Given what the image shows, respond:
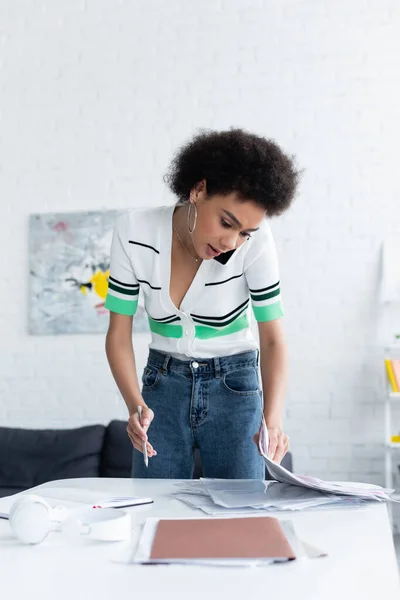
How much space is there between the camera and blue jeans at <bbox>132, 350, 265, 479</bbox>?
169cm

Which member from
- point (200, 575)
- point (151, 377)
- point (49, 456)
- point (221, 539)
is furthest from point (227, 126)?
point (200, 575)

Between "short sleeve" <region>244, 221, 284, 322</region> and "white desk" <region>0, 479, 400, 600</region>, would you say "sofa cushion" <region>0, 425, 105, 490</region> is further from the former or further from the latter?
"white desk" <region>0, 479, 400, 600</region>

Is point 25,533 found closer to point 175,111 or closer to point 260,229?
point 260,229

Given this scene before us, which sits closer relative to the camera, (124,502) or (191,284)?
(124,502)

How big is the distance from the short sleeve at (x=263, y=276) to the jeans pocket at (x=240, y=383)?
0.47 ft

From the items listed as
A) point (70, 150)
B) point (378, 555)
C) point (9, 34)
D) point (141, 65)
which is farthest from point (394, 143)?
point (378, 555)

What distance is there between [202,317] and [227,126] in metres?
2.29

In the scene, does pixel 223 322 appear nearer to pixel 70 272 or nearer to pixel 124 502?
pixel 124 502

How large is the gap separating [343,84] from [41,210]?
5.54 ft

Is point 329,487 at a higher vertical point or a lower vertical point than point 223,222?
lower

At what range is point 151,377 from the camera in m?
1.76

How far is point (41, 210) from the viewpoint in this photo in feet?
13.2

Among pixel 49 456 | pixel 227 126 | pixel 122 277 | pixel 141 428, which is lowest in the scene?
pixel 49 456

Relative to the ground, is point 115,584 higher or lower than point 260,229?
lower
